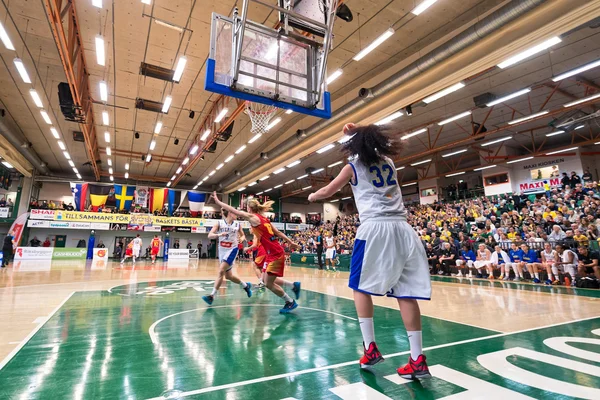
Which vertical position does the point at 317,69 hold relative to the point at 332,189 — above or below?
above

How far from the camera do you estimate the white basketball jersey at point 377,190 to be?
258 centimetres

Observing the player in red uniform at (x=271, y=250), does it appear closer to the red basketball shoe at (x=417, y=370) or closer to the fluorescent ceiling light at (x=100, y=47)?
the red basketball shoe at (x=417, y=370)

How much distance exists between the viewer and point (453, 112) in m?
15.1

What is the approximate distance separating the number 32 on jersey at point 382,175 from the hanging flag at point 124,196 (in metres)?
27.5

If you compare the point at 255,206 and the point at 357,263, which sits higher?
the point at 255,206

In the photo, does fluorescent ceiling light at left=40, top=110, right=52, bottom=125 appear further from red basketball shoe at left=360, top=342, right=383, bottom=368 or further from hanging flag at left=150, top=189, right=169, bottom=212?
red basketball shoe at left=360, top=342, right=383, bottom=368

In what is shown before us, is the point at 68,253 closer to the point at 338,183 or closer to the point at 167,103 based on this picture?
the point at 167,103

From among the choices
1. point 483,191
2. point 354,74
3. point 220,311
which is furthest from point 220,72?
point 483,191

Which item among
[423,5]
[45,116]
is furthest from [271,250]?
[45,116]

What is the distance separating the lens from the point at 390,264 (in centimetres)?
238

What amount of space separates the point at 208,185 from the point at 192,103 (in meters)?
19.2

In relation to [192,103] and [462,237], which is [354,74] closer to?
[192,103]

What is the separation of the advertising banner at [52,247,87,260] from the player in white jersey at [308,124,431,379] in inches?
1034

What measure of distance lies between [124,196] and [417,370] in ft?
92.1
